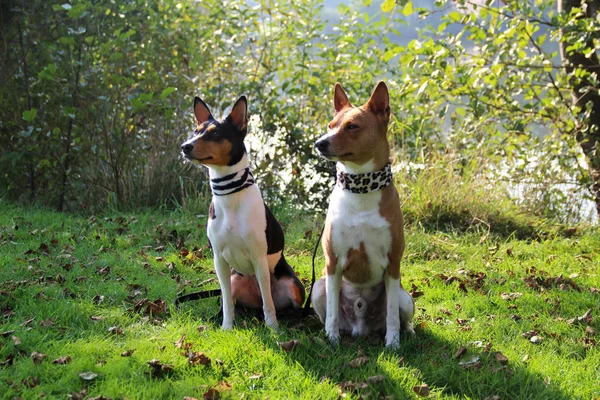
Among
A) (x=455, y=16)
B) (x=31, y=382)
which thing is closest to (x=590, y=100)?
(x=455, y=16)

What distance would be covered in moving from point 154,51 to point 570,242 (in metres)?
5.64

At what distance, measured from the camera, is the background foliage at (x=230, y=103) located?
7.48 metres

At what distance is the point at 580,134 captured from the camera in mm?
7289

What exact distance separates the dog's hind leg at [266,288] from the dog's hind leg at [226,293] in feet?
0.62

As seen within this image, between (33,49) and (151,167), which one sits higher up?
(33,49)

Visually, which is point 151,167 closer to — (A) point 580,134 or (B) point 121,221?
(B) point 121,221

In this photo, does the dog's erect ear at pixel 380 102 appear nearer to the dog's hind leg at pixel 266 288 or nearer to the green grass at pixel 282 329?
the dog's hind leg at pixel 266 288

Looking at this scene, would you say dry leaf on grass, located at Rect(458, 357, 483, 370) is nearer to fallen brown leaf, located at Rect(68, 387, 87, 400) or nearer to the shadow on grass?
the shadow on grass

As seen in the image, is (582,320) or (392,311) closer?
(392,311)

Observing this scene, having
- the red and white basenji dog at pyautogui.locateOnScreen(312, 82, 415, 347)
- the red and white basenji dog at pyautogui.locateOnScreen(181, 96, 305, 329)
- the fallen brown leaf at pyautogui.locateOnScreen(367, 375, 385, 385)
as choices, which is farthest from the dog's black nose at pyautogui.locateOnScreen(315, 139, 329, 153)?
the fallen brown leaf at pyautogui.locateOnScreen(367, 375, 385, 385)

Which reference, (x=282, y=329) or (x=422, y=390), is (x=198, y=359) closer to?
(x=282, y=329)

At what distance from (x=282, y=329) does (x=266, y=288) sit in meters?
0.28

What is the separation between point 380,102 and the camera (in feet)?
11.9

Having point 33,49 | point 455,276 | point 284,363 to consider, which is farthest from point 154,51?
point 284,363
